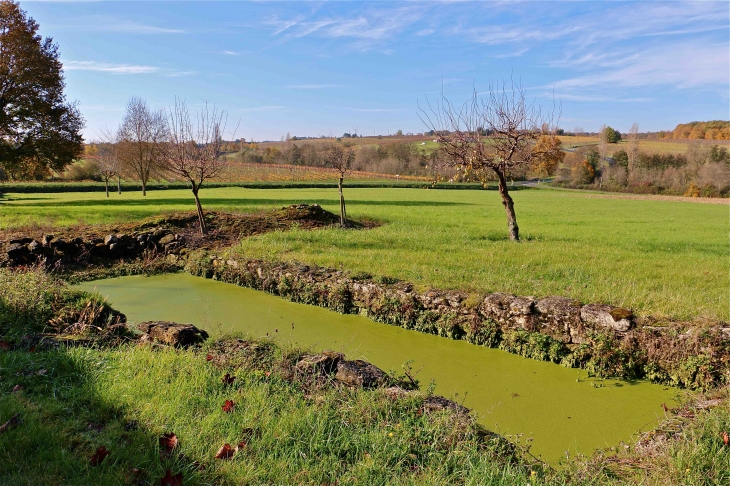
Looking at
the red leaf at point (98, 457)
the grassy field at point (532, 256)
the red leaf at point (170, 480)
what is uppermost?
the grassy field at point (532, 256)

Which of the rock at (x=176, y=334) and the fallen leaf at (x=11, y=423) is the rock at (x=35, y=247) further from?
the fallen leaf at (x=11, y=423)

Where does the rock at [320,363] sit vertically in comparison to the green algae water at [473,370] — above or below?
above

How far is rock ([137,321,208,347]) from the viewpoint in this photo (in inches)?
235

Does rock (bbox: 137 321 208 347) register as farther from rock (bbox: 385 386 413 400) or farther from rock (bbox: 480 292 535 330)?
rock (bbox: 480 292 535 330)

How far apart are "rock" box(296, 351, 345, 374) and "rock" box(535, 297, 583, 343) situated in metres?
3.29

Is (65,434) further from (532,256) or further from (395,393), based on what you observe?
(532,256)

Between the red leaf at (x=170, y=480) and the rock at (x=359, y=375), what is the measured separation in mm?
2111

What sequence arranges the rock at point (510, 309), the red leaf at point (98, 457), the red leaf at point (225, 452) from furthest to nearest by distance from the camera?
the rock at point (510, 309)
the red leaf at point (225, 452)
the red leaf at point (98, 457)

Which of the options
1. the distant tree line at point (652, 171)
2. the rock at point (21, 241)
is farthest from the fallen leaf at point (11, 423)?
the distant tree line at point (652, 171)

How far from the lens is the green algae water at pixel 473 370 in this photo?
4.83 m

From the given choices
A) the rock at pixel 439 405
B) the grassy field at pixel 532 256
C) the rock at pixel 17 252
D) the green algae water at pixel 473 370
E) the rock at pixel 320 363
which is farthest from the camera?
the rock at pixel 17 252

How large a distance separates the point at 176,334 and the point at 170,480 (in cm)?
331

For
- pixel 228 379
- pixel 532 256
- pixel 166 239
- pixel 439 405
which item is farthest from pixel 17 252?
pixel 532 256

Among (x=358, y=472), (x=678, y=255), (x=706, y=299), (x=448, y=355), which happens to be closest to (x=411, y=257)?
(x=448, y=355)
